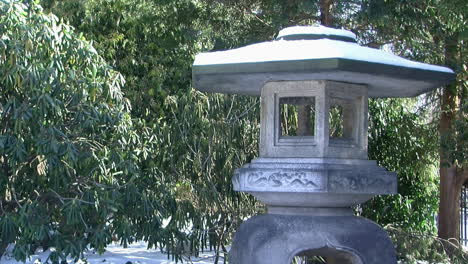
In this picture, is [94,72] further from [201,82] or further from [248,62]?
[248,62]

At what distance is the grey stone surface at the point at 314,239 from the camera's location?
5.35 m

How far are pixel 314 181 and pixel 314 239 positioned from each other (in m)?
0.51

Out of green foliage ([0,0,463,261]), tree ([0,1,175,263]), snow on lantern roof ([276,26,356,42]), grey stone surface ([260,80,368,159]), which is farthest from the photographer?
Result: green foliage ([0,0,463,261])

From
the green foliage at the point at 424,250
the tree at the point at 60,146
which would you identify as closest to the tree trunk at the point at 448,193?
the green foliage at the point at 424,250

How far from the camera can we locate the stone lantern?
5164mm

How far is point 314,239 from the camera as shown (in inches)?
210

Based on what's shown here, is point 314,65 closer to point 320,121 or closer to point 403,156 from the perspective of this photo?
point 320,121

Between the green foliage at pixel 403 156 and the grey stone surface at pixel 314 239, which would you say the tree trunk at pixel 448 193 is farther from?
the grey stone surface at pixel 314 239

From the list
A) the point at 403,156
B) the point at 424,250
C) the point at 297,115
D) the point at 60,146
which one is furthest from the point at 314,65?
the point at 403,156

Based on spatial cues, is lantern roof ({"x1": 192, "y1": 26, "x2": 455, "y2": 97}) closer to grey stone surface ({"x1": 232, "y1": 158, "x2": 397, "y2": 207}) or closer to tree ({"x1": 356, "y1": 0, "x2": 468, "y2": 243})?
grey stone surface ({"x1": 232, "y1": 158, "x2": 397, "y2": 207})

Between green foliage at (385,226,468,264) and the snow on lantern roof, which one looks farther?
green foliage at (385,226,468,264)

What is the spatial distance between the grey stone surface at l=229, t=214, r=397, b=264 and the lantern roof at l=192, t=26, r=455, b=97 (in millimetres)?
1187

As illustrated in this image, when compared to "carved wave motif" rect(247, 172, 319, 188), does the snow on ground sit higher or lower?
lower

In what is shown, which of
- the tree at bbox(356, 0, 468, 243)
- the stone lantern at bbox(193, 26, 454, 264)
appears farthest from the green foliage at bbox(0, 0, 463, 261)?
the stone lantern at bbox(193, 26, 454, 264)
